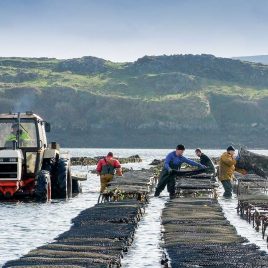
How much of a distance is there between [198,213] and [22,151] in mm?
10155

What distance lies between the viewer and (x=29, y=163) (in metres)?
32.5

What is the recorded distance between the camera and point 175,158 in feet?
117

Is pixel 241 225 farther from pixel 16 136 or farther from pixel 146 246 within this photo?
pixel 16 136

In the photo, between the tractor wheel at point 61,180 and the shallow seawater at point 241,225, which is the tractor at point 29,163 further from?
the shallow seawater at point 241,225

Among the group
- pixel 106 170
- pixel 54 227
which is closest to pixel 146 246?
pixel 54 227

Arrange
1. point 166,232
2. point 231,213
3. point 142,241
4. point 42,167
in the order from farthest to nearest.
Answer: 1. point 42,167
2. point 231,213
3. point 142,241
4. point 166,232

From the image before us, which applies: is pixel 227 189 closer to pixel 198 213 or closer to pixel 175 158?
pixel 175 158

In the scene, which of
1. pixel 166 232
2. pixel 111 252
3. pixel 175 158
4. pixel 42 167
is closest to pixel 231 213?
pixel 175 158

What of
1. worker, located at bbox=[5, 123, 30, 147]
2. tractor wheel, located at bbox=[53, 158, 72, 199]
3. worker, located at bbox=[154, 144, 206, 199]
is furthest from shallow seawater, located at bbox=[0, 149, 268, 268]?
worker, located at bbox=[5, 123, 30, 147]

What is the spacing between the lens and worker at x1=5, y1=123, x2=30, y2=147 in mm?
32688

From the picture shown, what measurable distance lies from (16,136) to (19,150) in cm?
93

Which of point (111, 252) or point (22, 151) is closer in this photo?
point (111, 252)

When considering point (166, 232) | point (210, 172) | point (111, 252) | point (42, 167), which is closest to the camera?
point (111, 252)

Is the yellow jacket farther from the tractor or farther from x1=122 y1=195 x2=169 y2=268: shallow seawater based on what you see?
x1=122 y1=195 x2=169 y2=268: shallow seawater
